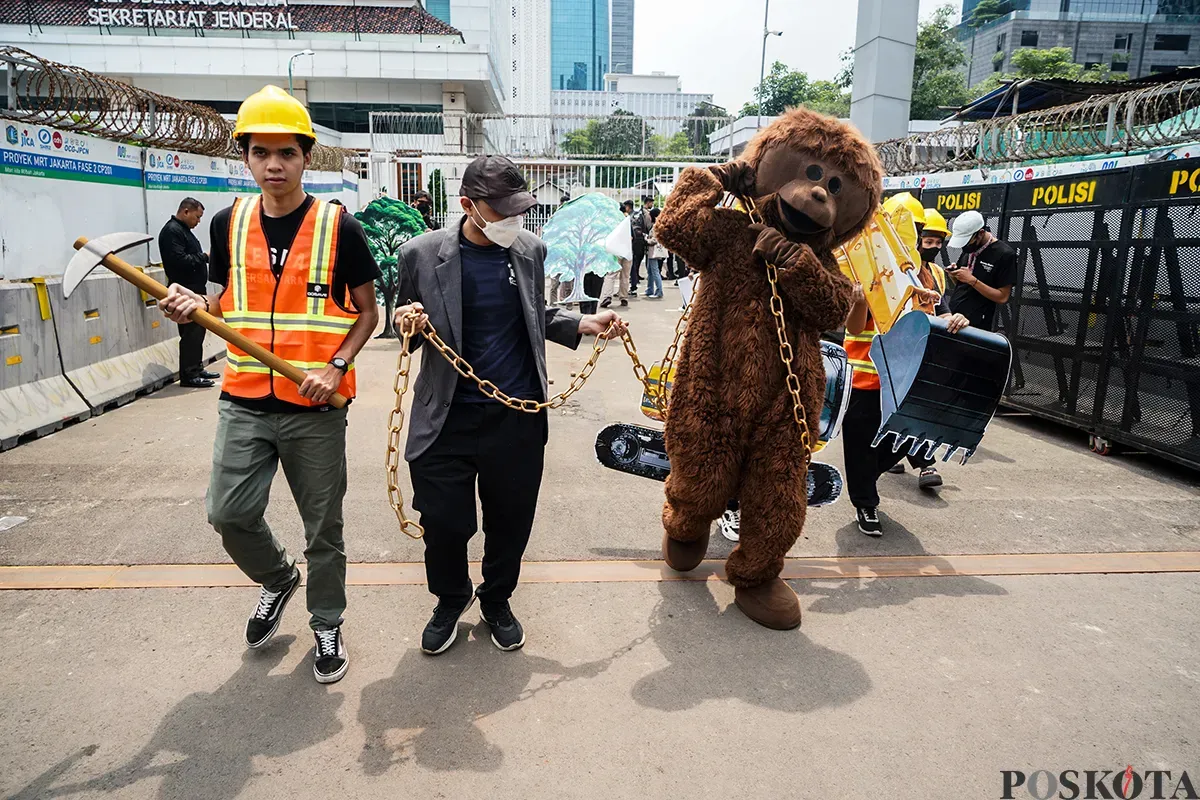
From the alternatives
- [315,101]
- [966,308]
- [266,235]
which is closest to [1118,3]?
[315,101]

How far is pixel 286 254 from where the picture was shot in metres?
2.79

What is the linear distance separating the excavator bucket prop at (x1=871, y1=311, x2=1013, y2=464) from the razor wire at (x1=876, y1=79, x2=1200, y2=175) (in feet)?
9.89

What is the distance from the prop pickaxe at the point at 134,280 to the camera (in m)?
2.58

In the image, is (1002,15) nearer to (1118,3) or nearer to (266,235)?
(1118,3)

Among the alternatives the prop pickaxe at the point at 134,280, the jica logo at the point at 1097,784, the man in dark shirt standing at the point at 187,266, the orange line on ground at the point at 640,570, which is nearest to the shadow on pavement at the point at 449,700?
the orange line on ground at the point at 640,570

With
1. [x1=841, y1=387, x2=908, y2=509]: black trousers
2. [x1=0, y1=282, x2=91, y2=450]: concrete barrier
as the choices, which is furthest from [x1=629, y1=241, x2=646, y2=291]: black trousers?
[x1=841, y1=387, x2=908, y2=509]: black trousers

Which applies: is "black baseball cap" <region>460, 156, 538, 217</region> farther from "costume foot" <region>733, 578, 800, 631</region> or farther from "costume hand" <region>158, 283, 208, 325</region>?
"costume foot" <region>733, 578, 800, 631</region>

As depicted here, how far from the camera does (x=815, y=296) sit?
313 cm

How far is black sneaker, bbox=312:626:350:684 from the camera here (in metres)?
2.90

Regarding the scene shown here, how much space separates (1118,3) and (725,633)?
102429 mm

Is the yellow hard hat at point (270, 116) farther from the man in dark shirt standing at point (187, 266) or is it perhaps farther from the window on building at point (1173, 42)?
the window on building at point (1173, 42)

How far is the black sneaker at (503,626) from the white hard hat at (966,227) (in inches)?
185

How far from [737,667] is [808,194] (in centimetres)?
185

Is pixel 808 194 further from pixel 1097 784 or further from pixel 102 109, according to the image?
pixel 102 109
